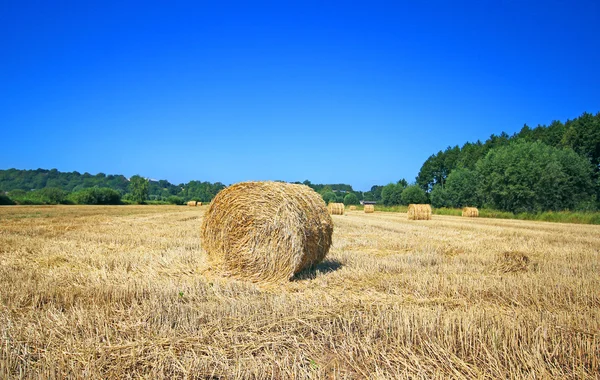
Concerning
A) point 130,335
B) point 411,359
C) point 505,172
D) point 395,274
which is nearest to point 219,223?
point 395,274

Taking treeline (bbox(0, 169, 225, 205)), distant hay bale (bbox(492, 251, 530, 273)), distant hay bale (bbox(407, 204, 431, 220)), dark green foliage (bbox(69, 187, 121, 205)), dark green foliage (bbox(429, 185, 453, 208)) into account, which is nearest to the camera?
distant hay bale (bbox(492, 251, 530, 273))

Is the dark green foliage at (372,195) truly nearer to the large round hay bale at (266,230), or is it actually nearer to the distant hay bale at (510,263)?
the distant hay bale at (510,263)

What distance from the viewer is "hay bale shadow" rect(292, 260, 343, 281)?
19.6ft

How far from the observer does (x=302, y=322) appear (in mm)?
3449

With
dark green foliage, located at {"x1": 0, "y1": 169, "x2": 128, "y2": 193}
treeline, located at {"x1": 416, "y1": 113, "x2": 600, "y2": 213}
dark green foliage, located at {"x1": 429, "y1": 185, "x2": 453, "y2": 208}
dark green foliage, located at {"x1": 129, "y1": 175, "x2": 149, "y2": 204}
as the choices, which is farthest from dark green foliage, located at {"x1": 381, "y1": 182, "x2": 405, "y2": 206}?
dark green foliage, located at {"x1": 0, "y1": 169, "x2": 128, "y2": 193}

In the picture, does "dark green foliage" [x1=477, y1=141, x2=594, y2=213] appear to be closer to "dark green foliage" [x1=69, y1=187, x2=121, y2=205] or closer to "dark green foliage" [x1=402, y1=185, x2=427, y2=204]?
"dark green foliage" [x1=402, y1=185, x2=427, y2=204]

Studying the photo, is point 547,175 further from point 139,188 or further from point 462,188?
point 139,188

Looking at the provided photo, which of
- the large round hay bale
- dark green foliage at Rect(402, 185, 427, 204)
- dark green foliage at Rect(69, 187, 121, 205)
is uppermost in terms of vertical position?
dark green foliage at Rect(402, 185, 427, 204)

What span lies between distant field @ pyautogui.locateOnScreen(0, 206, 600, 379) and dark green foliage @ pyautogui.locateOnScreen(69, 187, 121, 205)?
43296 mm

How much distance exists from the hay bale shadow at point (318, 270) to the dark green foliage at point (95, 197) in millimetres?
44502

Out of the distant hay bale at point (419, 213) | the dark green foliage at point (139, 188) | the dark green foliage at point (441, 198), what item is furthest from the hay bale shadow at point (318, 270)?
the dark green foliage at point (139, 188)

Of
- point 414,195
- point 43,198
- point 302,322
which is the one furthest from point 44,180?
point 302,322

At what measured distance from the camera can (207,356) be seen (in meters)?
2.77

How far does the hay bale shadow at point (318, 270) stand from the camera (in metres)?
5.97
